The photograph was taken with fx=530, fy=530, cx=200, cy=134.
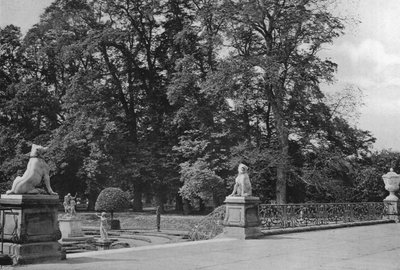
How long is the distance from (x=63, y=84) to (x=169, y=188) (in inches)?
491

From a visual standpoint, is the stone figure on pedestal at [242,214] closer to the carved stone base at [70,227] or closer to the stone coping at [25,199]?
the stone coping at [25,199]

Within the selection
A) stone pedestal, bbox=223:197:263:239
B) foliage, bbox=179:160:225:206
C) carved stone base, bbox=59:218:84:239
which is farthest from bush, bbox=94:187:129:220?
stone pedestal, bbox=223:197:263:239

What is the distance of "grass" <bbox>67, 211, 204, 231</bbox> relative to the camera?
103ft

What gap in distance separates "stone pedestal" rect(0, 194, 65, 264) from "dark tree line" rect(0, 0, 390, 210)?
22.0 m

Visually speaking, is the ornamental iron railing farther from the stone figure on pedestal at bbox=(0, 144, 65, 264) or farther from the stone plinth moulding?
the stone figure on pedestal at bbox=(0, 144, 65, 264)

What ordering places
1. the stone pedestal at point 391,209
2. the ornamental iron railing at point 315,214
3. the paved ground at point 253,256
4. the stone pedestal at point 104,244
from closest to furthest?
the paved ground at point 253,256 → the ornamental iron railing at point 315,214 → the stone pedestal at point 104,244 → the stone pedestal at point 391,209

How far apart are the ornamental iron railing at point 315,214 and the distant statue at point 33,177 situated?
26.9ft

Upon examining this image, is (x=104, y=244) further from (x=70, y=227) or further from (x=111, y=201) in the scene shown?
(x=111, y=201)

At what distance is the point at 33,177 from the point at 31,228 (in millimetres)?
934

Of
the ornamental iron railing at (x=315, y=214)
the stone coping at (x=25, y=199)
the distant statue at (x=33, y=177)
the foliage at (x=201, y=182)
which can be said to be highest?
the foliage at (x=201, y=182)

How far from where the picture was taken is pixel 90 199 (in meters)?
43.3

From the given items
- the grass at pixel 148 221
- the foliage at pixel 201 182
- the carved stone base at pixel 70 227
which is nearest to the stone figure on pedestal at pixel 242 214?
the carved stone base at pixel 70 227

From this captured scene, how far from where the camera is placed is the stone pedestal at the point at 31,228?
930 cm

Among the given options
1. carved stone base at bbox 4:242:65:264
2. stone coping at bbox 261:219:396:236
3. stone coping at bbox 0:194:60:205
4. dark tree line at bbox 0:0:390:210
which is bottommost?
carved stone base at bbox 4:242:65:264
